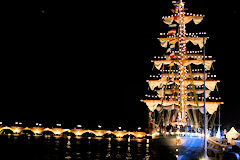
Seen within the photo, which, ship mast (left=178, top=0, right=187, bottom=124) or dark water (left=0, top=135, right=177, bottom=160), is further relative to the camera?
ship mast (left=178, top=0, right=187, bottom=124)

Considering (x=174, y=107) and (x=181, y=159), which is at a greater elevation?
(x=174, y=107)

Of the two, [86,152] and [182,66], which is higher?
[182,66]

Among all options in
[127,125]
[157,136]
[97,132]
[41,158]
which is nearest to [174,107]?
[157,136]

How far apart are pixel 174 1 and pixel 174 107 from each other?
48.8 feet

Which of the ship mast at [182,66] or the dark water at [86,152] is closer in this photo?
the dark water at [86,152]

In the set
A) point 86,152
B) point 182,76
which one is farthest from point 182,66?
point 86,152

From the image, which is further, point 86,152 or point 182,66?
point 86,152

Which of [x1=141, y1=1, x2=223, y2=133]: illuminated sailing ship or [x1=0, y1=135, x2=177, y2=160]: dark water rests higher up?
[x1=141, y1=1, x2=223, y2=133]: illuminated sailing ship

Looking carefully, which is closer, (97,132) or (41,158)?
(41,158)

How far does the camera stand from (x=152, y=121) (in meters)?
43.1

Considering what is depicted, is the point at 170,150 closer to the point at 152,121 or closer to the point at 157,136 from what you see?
the point at 157,136

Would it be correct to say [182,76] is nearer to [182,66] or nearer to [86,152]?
[182,66]

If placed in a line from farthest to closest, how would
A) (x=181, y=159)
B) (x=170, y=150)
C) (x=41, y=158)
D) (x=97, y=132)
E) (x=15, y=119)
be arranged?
(x=15, y=119), (x=97, y=132), (x=170, y=150), (x=41, y=158), (x=181, y=159)

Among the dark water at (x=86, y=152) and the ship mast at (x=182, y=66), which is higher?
the ship mast at (x=182, y=66)
